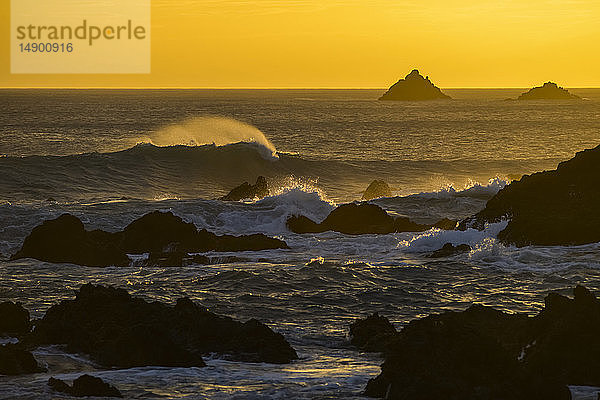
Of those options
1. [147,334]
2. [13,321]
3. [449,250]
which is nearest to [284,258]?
[449,250]

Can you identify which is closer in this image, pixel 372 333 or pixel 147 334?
pixel 147 334

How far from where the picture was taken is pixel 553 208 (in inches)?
1045

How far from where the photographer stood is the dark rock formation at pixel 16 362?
42.3 ft

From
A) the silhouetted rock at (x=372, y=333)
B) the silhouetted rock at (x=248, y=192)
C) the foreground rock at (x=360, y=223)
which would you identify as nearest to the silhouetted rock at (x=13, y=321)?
the silhouetted rock at (x=372, y=333)

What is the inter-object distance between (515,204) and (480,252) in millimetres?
3524

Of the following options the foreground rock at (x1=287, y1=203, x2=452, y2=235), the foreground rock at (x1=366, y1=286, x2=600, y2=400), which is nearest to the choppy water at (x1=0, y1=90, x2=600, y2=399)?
the foreground rock at (x1=287, y1=203, x2=452, y2=235)

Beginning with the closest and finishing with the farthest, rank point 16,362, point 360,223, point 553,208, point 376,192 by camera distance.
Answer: point 16,362, point 553,208, point 360,223, point 376,192

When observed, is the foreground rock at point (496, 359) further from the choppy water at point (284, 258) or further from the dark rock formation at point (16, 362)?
the dark rock formation at point (16, 362)

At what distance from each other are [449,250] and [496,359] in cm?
1361

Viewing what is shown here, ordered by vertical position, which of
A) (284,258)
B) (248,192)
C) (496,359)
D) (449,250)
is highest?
(496,359)

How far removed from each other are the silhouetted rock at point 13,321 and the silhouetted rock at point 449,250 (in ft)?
41.3

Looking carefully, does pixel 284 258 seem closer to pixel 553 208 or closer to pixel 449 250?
pixel 449 250

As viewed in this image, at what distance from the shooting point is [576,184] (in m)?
26.7

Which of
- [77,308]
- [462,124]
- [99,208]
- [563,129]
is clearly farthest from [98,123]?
[77,308]
